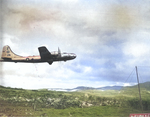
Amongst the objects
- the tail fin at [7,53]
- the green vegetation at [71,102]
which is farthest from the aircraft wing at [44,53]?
the green vegetation at [71,102]

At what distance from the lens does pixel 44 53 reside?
314 inches

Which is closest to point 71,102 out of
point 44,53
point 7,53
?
point 44,53

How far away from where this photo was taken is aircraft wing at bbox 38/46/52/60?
307 inches

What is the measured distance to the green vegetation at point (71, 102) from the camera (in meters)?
8.02

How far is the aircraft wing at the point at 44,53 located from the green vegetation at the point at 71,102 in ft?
5.61

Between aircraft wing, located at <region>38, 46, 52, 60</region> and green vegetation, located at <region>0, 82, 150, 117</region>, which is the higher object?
aircraft wing, located at <region>38, 46, 52, 60</region>

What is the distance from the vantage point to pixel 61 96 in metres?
8.62

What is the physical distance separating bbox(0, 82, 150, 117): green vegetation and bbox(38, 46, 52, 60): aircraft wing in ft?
5.61

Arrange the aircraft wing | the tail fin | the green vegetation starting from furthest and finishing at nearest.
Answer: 1. the tail fin
2. the green vegetation
3. the aircraft wing

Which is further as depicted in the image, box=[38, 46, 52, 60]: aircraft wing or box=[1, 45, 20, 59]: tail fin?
box=[1, 45, 20, 59]: tail fin

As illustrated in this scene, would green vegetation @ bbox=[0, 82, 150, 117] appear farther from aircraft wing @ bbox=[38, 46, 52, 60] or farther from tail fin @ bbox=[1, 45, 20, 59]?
aircraft wing @ bbox=[38, 46, 52, 60]

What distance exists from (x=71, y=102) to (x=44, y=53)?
9.41 ft

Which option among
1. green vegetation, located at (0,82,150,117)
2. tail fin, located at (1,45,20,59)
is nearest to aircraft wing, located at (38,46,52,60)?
tail fin, located at (1,45,20,59)

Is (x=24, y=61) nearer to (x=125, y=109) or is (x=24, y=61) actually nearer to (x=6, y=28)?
(x=6, y=28)
